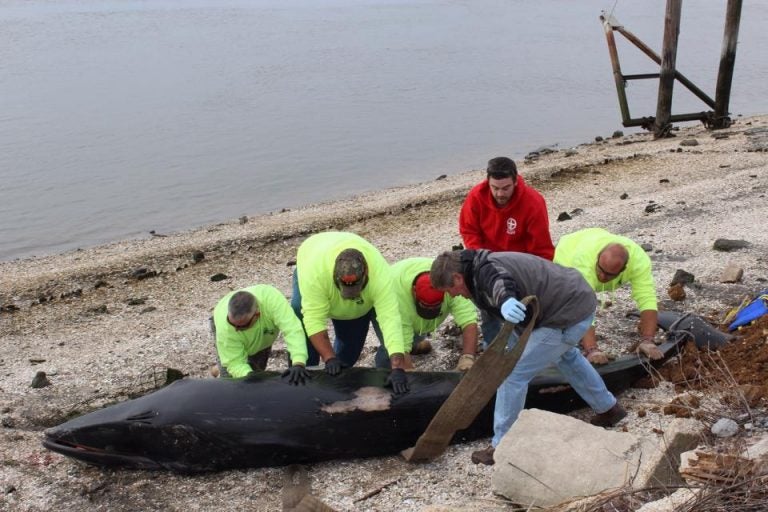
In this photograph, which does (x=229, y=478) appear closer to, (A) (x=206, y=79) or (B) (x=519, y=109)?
(B) (x=519, y=109)

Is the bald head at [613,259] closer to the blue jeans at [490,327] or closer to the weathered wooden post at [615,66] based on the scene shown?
the blue jeans at [490,327]

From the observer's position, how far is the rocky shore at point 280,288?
6.43m

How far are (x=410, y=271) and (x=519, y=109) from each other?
2216 centimetres

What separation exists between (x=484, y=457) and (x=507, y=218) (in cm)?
210

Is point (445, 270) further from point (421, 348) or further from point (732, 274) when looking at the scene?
point (732, 274)

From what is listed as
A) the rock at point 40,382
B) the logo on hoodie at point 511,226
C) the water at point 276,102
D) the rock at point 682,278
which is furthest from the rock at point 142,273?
the rock at point 682,278

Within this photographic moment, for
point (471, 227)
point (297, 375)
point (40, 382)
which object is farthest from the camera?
point (40, 382)

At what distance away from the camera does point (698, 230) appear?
11.6 metres

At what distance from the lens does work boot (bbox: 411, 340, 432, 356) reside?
8398 mm

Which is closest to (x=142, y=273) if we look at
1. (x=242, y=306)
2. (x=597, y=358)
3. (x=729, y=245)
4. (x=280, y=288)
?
(x=280, y=288)

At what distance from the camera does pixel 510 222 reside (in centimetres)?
725

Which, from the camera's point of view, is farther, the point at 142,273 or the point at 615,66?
the point at 615,66

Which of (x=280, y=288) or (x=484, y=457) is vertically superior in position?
(x=280, y=288)

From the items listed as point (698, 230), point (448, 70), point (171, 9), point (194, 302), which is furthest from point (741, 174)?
point (171, 9)
